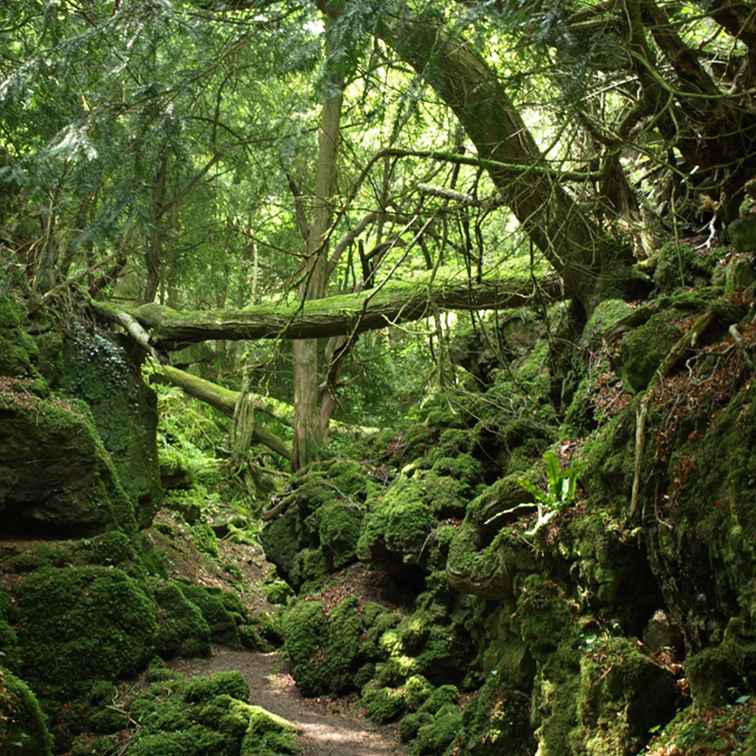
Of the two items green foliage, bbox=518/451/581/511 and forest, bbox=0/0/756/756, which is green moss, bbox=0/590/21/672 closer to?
forest, bbox=0/0/756/756

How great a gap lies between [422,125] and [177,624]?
647cm

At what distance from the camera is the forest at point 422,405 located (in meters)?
5.09

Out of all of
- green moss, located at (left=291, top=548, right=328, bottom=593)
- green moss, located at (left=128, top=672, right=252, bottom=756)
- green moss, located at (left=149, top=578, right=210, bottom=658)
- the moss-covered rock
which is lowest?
the moss-covered rock

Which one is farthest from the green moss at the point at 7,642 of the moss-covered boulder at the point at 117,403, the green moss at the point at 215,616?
the moss-covered boulder at the point at 117,403

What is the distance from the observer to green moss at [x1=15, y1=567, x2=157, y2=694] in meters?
8.32

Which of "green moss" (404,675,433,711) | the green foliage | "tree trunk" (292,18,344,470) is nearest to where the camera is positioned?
the green foliage

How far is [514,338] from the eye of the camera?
12.6m

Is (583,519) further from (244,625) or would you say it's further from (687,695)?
(244,625)

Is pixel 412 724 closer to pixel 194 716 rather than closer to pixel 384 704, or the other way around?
pixel 384 704

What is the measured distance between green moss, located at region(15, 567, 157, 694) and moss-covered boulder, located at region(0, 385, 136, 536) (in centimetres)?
76

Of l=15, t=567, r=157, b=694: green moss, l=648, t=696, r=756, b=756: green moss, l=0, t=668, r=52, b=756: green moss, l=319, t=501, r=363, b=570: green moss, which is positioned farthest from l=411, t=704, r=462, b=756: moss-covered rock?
l=319, t=501, r=363, b=570: green moss

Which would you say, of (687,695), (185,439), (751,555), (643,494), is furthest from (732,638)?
(185,439)

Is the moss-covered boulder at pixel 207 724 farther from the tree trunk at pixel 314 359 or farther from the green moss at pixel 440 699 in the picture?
the tree trunk at pixel 314 359

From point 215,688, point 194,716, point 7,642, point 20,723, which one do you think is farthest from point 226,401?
point 20,723
